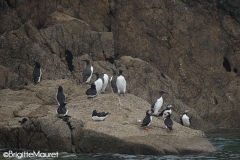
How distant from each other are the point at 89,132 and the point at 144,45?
1334 cm

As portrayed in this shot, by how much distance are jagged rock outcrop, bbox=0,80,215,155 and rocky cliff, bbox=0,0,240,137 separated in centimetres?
518

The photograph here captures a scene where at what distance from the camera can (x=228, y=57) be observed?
3534cm

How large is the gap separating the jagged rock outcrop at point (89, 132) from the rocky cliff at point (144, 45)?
5.18 m

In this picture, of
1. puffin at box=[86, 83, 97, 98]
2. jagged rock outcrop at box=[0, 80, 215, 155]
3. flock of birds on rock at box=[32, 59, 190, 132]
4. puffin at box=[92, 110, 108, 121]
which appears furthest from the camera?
puffin at box=[86, 83, 97, 98]

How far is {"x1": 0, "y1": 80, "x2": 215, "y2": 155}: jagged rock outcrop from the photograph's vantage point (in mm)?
21125

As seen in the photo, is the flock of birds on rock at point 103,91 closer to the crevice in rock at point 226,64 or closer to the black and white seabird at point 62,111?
the black and white seabird at point 62,111

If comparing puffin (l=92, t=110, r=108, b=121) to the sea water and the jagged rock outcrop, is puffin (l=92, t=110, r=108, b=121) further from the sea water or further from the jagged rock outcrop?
the sea water

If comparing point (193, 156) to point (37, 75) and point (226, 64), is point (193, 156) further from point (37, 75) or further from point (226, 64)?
point (226, 64)

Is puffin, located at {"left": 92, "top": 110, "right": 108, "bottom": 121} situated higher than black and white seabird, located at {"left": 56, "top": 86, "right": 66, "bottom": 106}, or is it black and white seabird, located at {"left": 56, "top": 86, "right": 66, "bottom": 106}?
black and white seabird, located at {"left": 56, "top": 86, "right": 66, "bottom": 106}

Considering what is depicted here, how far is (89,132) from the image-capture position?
69.7 feet

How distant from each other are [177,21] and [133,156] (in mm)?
15700

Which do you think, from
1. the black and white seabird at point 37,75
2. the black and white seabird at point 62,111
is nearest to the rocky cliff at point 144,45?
the black and white seabird at point 37,75

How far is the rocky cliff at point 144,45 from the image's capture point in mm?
29266

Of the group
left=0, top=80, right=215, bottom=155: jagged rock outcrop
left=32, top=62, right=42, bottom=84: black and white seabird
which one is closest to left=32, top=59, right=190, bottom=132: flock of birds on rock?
left=32, top=62, right=42, bottom=84: black and white seabird
